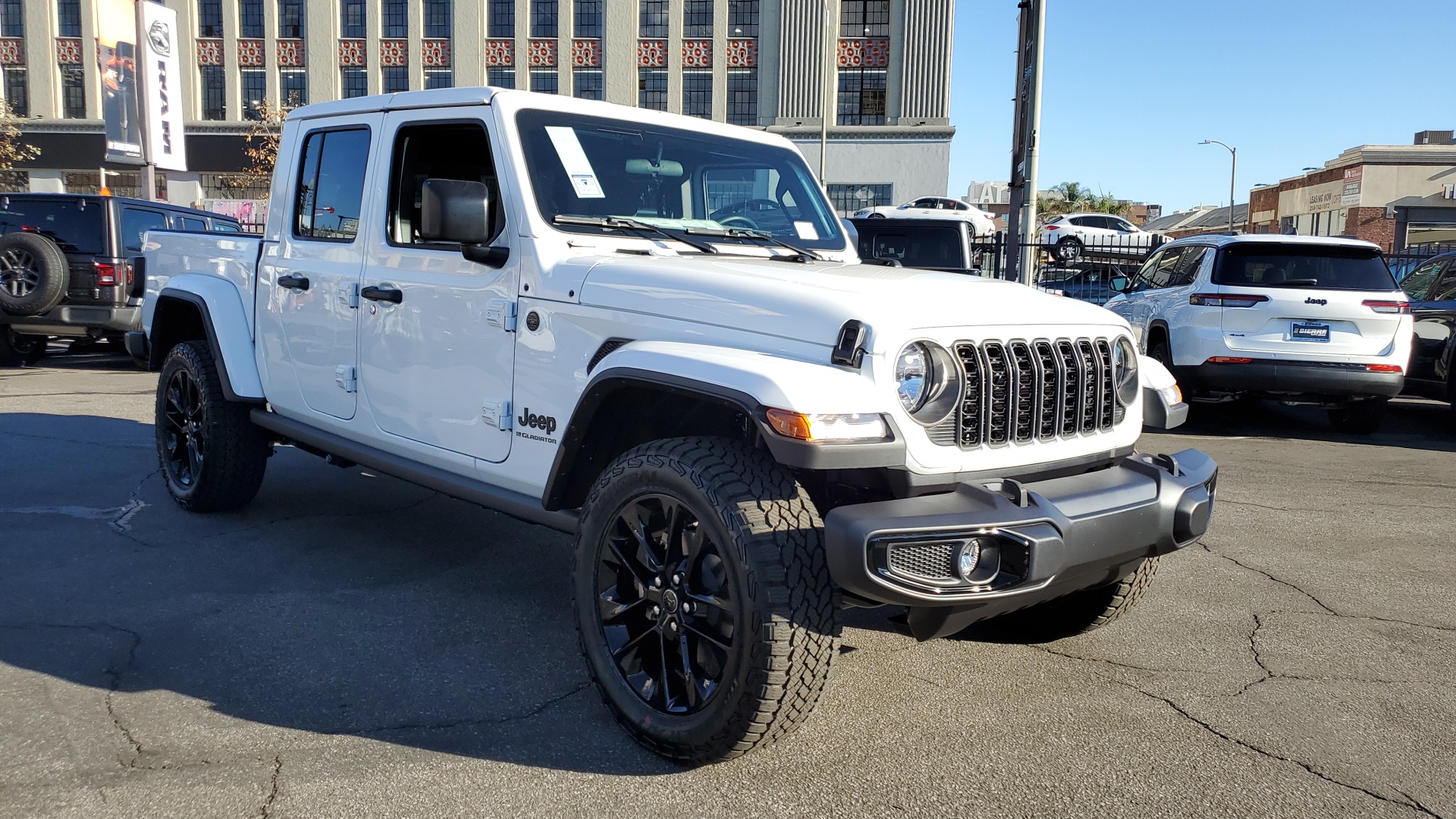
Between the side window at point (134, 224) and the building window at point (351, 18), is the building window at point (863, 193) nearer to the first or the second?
the building window at point (351, 18)

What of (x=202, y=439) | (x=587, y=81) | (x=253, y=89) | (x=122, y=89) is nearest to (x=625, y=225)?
(x=202, y=439)

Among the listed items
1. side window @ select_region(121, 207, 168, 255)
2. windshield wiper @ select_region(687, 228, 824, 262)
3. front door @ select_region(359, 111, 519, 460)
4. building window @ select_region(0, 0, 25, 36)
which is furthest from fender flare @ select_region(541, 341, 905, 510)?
building window @ select_region(0, 0, 25, 36)

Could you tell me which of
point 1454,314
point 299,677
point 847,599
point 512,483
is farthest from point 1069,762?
point 1454,314

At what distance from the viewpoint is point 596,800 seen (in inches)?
117

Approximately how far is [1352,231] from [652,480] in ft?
184

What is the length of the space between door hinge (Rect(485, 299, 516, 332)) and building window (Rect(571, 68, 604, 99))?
40897 millimetres

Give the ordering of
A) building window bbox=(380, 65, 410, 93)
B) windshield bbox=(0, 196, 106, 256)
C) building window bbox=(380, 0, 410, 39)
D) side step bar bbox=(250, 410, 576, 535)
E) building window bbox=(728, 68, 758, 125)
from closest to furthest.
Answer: side step bar bbox=(250, 410, 576, 535) < windshield bbox=(0, 196, 106, 256) < building window bbox=(728, 68, 758, 125) < building window bbox=(380, 0, 410, 39) < building window bbox=(380, 65, 410, 93)

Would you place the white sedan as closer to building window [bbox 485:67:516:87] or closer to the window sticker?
building window [bbox 485:67:516:87]

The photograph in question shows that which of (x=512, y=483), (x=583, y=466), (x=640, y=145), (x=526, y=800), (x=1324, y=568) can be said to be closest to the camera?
(x=526, y=800)

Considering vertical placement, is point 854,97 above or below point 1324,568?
above

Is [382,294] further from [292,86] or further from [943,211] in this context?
[292,86]

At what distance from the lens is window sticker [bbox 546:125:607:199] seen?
4008 millimetres

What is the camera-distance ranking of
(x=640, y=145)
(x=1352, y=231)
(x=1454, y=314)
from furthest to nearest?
(x=1352, y=231) < (x=1454, y=314) < (x=640, y=145)

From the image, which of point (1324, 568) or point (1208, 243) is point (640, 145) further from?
point (1208, 243)
